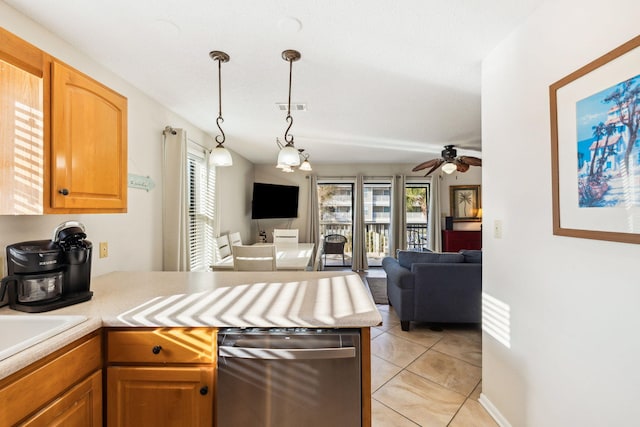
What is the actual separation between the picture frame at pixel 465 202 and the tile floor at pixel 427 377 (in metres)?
3.58

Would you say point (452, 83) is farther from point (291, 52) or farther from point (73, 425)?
point (73, 425)

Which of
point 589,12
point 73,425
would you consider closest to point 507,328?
point 589,12

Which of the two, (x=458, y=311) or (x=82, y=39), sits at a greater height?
(x=82, y=39)

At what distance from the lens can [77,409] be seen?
106cm

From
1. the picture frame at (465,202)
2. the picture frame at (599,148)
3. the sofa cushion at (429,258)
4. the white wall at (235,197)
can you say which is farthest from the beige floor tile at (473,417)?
the picture frame at (465,202)

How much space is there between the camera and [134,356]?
1.18 metres

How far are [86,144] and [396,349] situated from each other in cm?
286

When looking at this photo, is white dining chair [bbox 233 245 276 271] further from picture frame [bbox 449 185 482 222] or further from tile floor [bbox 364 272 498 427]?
picture frame [bbox 449 185 482 222]

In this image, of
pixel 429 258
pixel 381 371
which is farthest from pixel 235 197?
pixel 381 371

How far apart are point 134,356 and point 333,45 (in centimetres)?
200

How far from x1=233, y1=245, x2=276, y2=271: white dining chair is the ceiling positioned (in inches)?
57.2

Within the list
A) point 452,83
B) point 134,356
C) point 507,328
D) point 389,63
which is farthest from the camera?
point 452,83

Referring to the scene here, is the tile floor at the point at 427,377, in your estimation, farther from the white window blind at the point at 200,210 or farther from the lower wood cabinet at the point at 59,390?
the white window blind at the point at 200,210

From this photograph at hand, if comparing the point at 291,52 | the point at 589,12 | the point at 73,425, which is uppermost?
the point at 291,52
